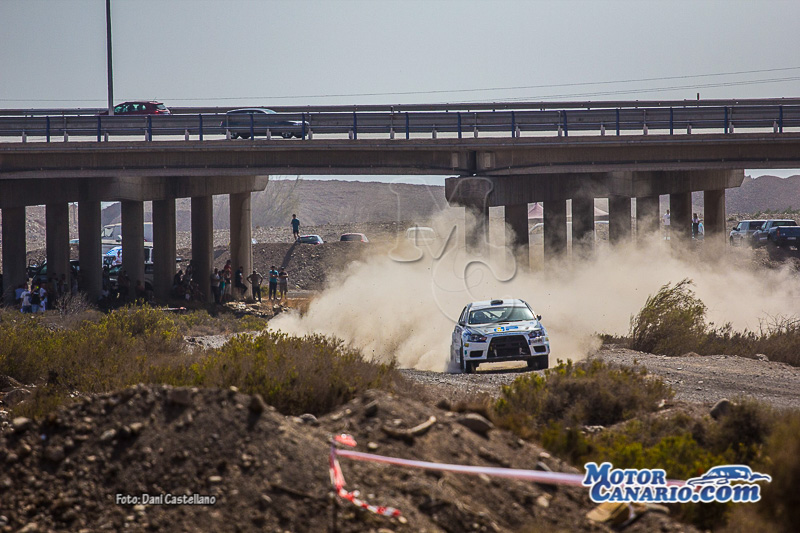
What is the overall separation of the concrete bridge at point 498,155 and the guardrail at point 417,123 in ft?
0.16

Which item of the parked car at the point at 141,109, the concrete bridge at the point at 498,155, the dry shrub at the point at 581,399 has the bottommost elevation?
the dry shrub at the point at 581,399

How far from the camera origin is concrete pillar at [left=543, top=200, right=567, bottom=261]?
38.3 metres

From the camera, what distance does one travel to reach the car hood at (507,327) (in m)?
18.2

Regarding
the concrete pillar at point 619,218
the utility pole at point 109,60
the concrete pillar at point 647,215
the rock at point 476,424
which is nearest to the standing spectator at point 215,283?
the utility pole at point 109,60

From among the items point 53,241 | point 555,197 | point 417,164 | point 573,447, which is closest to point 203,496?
point 573,447

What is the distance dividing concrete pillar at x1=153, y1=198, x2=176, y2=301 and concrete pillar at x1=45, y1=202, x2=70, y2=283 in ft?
15.0

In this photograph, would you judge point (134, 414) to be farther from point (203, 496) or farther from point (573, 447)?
point (573, 447)

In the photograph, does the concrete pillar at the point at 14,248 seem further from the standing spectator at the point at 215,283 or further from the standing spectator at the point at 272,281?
the standing spectator at the point at 272,281

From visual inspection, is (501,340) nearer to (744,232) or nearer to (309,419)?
(309,419)

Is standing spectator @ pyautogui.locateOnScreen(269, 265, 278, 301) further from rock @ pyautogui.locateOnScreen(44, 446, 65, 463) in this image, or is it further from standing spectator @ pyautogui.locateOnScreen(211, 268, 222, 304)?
rock @ pyautogui.locateOnScreen(44, 446, 65, 463)

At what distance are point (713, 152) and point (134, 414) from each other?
29.5 metres

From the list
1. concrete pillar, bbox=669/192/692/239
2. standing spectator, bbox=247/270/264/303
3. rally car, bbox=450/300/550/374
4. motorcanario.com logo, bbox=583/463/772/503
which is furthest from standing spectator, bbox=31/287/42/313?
motorcanario.com logo, bbox=583/463/772/503

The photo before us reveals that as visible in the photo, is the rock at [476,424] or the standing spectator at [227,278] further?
the standing spectator at [227,278]

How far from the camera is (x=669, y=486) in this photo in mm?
7449
